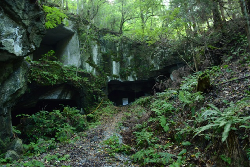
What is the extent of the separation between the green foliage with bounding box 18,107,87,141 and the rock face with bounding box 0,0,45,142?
3.21 ft

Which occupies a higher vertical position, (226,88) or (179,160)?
(226,88)

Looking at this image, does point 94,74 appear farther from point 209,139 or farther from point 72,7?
point 209,139

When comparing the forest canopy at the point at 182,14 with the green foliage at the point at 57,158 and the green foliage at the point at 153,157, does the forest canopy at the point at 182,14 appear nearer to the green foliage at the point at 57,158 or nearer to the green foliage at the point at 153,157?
the green foliage at the point at 153,157

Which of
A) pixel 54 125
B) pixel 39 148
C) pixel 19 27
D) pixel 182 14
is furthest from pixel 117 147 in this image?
pixel 182 14

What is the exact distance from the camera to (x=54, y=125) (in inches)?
303

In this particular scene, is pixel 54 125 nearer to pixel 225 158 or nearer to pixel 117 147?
pixel 117 147

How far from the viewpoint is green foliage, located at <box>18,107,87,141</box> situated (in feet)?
23.4

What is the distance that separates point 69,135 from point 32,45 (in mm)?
4145

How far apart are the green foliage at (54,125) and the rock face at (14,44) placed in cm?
98

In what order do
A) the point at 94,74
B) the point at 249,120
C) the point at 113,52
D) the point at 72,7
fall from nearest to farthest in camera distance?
the point at 249,120 → the point at 94,74 → the point at 113,52 → the point at 72,7

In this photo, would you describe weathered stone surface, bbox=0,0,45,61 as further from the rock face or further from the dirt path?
the dirt path

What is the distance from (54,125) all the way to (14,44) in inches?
154

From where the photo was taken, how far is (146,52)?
16469 mm

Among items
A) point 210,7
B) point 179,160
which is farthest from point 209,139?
point 210,7
